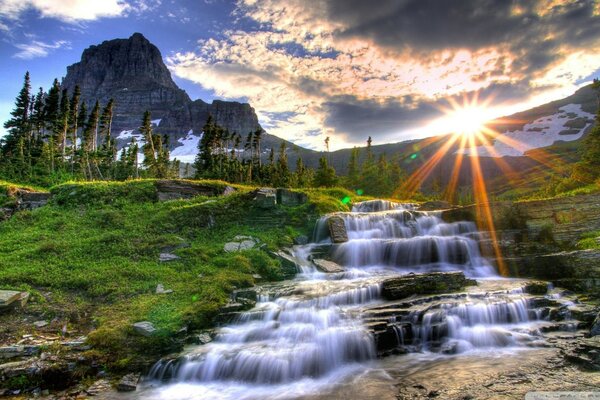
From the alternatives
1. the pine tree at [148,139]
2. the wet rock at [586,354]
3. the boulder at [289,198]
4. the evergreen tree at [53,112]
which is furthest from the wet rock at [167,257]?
the evergreen tree at [53,112]

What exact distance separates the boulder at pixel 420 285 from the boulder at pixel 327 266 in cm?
457

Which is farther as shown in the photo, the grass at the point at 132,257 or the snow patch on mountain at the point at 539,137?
the snow patch on mountain at the point at 539,137

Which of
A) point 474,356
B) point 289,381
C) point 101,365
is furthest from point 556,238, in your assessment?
point 101,365

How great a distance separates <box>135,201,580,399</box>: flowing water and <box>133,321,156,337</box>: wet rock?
1.25m

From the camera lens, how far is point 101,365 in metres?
10.4

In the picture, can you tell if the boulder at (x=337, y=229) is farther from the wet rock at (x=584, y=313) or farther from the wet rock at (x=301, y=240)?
the wet rock at (x=584, y=313)

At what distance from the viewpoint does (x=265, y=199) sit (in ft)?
83.3

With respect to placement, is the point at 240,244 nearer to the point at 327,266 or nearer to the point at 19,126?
the point at 327,266

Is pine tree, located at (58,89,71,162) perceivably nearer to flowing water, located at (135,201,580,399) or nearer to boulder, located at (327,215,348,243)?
boulder, located at (327,215,348,243)

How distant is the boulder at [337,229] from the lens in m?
22.6

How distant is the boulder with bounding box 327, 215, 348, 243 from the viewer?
22641mm

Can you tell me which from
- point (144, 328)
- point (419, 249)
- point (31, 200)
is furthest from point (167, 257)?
point (31, 200)

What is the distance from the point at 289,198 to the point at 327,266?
→ 31.2ft

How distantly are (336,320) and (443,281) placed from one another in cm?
525
